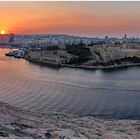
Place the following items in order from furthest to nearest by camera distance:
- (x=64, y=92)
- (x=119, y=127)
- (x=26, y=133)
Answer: (x=64, y=92)
(x=119, y=127)
(x=26, y=133)

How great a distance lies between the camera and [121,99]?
6.74 m

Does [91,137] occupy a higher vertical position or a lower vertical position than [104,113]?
higher

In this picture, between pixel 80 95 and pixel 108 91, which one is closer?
pixel 80 95

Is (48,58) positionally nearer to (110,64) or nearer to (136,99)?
(110,64)

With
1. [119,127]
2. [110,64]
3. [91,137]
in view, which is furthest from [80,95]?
[110,64]

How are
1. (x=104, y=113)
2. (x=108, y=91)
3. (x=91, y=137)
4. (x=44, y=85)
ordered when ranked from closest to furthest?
(x=91, y=137), (x=104, y=113), (x=108, y=91), (x=44, y=85)

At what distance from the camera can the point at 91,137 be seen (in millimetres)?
2818

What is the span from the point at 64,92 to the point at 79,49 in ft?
35.4

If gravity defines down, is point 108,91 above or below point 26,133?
below

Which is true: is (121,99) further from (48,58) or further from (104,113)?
(48,58)

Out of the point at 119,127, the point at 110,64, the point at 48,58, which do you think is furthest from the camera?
the point at 48,58

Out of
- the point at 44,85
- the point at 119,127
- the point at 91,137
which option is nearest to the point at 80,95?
the point at 44,85

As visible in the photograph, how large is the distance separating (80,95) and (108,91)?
1.03 metres

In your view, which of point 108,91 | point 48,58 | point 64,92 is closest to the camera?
point 64,92
